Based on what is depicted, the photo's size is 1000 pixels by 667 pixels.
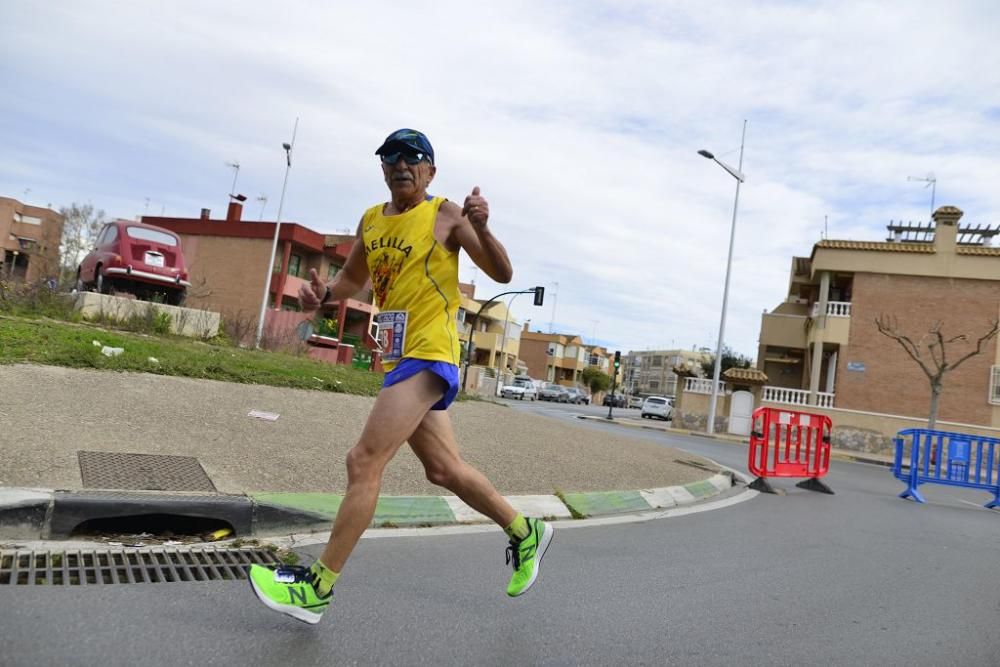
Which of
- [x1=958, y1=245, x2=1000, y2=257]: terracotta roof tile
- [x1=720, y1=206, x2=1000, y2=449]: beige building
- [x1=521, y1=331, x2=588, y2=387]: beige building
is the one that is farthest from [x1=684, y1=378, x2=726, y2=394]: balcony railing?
[x1=521, y1=331, x2=588, y2=387]: beige building

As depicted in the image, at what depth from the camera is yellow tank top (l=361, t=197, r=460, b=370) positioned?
9.89 feet

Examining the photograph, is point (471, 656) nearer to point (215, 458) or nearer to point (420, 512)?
point (420, 512)

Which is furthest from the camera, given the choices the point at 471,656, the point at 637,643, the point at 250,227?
the point at 250,227

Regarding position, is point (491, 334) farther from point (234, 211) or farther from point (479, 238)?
point (479, 238)

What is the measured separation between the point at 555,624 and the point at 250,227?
35070 millimetres

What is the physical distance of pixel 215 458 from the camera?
5.00 meters

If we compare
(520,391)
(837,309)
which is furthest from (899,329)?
(520,391)

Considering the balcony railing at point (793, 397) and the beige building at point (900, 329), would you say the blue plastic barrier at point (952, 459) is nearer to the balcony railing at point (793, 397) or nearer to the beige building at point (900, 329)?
the beige building at point (900, 329)

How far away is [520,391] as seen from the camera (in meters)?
53.3

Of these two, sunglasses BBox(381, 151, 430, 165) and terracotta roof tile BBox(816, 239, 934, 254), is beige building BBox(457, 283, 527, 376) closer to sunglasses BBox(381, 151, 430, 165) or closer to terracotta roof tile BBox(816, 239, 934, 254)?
terracotta roof tile BBox(816, 239, 934, 254)

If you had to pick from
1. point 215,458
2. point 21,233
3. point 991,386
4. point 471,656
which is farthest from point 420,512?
point 21,233

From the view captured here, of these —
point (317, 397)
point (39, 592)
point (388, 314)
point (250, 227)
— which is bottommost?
point (39, 592)

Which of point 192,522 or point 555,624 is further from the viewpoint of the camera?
point 192,522

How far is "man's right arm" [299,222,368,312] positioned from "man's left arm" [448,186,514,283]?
0.54 m
